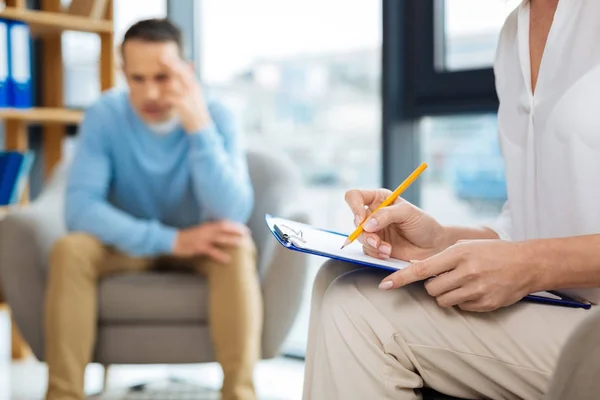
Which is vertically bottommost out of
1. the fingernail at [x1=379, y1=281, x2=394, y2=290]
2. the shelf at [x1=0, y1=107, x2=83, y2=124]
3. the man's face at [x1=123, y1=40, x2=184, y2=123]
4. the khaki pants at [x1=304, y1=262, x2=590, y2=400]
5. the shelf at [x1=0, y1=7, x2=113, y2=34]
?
the khaki pants at [x1=304, y1=262, x2=590, y2=400]

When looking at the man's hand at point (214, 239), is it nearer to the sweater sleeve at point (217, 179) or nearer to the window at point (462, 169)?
the sweater sleeve at point (217, 179)

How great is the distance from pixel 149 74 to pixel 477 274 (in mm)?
1543

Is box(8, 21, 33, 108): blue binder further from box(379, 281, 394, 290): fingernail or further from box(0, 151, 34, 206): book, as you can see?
box(379, 281, 394, 290): fingernail

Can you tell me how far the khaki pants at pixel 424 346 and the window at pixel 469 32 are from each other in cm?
153

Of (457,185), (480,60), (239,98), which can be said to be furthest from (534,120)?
(239,98)

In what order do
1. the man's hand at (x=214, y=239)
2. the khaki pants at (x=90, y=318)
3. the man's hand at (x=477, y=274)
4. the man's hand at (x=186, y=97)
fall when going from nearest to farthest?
the man's hand at (x=477, y=274) → the khaki pants at (x=90, y=318) → the man's hand at (x=214, y=239) → the man's hand at (x=186, y=97)

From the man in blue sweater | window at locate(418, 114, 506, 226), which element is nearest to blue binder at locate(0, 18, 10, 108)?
the man in blue sweater

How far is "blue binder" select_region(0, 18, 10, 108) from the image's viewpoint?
2.81 meters

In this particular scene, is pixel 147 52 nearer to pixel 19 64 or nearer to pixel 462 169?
pixel 19 64

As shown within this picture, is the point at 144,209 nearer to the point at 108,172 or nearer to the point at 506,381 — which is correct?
the point at 108,172

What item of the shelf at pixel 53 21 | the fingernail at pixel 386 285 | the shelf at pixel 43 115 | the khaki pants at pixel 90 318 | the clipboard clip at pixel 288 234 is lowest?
the khaki pants at pixel 90 318

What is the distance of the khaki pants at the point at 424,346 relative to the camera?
3.09 feet

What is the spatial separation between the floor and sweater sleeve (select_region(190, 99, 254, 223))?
63 centimetres

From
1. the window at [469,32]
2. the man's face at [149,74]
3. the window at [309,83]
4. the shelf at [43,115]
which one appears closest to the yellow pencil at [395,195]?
the man's face at [149,74]
